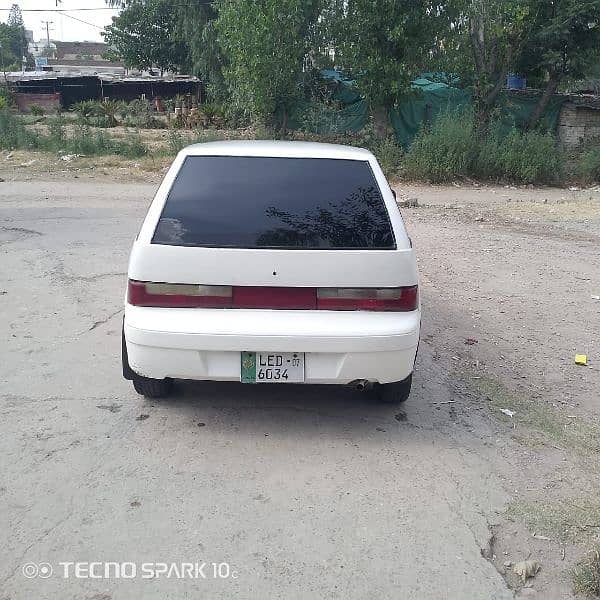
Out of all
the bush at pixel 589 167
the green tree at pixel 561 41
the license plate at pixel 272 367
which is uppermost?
the green tree at pixel 561 41

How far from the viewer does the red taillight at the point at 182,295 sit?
3.75 m

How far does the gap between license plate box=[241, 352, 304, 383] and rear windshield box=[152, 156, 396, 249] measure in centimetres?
62

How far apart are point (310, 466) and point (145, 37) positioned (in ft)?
133

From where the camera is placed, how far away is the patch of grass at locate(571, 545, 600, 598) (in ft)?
8.95

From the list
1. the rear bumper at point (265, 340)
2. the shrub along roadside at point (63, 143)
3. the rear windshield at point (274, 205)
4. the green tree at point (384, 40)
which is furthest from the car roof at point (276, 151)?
the shrub along roadside at point (63, 143)

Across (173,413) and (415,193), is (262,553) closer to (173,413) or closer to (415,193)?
(173,413)

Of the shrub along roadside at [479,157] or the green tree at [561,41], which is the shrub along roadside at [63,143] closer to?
the shrub along roadside at [479,157]

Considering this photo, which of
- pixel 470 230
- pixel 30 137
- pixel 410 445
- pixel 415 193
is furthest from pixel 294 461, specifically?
pixel 30 137

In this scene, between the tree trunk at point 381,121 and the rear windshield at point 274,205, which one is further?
the tree trunk at point 381,121

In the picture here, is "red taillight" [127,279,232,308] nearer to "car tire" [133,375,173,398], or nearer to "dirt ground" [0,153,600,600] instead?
"car tire" [133,375,173,398]

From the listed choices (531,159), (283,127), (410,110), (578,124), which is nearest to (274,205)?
(531,159)

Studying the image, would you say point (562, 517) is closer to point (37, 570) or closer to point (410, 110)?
point (37, 570)

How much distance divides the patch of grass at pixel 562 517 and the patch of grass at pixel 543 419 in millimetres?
710

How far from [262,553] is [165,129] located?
26.7m
